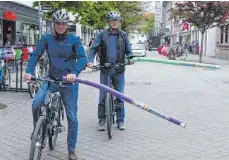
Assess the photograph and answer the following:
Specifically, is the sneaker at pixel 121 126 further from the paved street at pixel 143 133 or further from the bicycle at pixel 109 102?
the bicycle at pixel 109 102

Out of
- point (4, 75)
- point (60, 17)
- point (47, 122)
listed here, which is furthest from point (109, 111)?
point (4, 75)

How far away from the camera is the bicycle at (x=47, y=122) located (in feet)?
14.1

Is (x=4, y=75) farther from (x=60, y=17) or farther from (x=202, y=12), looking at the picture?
(x=202, y=12)

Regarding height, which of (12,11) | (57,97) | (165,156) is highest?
(12,11)

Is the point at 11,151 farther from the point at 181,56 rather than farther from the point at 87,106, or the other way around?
the point at 181,56

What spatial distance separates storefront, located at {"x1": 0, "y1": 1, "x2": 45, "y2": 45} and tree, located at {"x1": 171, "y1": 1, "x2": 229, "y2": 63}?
1005 cm

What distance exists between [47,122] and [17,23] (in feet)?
72.0

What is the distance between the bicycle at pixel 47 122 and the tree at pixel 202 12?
24.7 meters

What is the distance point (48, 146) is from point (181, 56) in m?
30.1

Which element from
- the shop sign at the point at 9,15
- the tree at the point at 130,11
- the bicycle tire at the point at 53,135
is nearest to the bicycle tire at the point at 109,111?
the bicycle tire at the point at 53,135

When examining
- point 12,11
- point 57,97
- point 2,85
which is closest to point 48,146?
point 57,97

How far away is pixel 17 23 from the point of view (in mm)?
25703

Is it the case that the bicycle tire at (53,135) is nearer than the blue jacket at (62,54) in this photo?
No

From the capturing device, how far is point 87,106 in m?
9.56
